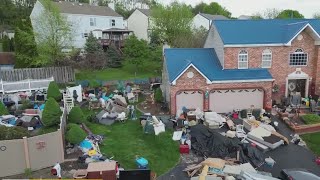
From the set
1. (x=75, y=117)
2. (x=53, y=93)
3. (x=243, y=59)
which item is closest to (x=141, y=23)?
(x=53, y=93)

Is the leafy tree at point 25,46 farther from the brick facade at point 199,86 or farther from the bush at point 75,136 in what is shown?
the bush at point 75,136

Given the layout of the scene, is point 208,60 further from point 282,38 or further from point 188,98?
point 282,38

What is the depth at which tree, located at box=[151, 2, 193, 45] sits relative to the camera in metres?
55.2

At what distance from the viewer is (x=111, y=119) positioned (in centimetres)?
2550

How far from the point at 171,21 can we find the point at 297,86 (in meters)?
30.0

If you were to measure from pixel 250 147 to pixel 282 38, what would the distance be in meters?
14.0

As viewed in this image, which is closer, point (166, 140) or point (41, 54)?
point (166, 140)

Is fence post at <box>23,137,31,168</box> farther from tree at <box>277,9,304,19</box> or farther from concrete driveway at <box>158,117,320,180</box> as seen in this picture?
tree at <box>277,9,304,19</box>

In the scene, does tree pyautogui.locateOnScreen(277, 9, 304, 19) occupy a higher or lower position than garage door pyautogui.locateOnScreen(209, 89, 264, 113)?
higher

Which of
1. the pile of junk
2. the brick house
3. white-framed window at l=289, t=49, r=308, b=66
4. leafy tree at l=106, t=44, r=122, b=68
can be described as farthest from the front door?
leafy tree at l=106, t=44, r=122, b=68

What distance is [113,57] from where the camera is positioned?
2063 inches

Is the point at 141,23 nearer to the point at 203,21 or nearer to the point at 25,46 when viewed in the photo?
the point at 203,21

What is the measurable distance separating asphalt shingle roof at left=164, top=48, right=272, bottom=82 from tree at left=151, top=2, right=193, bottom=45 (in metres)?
25.6

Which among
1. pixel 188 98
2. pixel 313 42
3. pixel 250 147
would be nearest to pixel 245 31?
pixel 313 42
